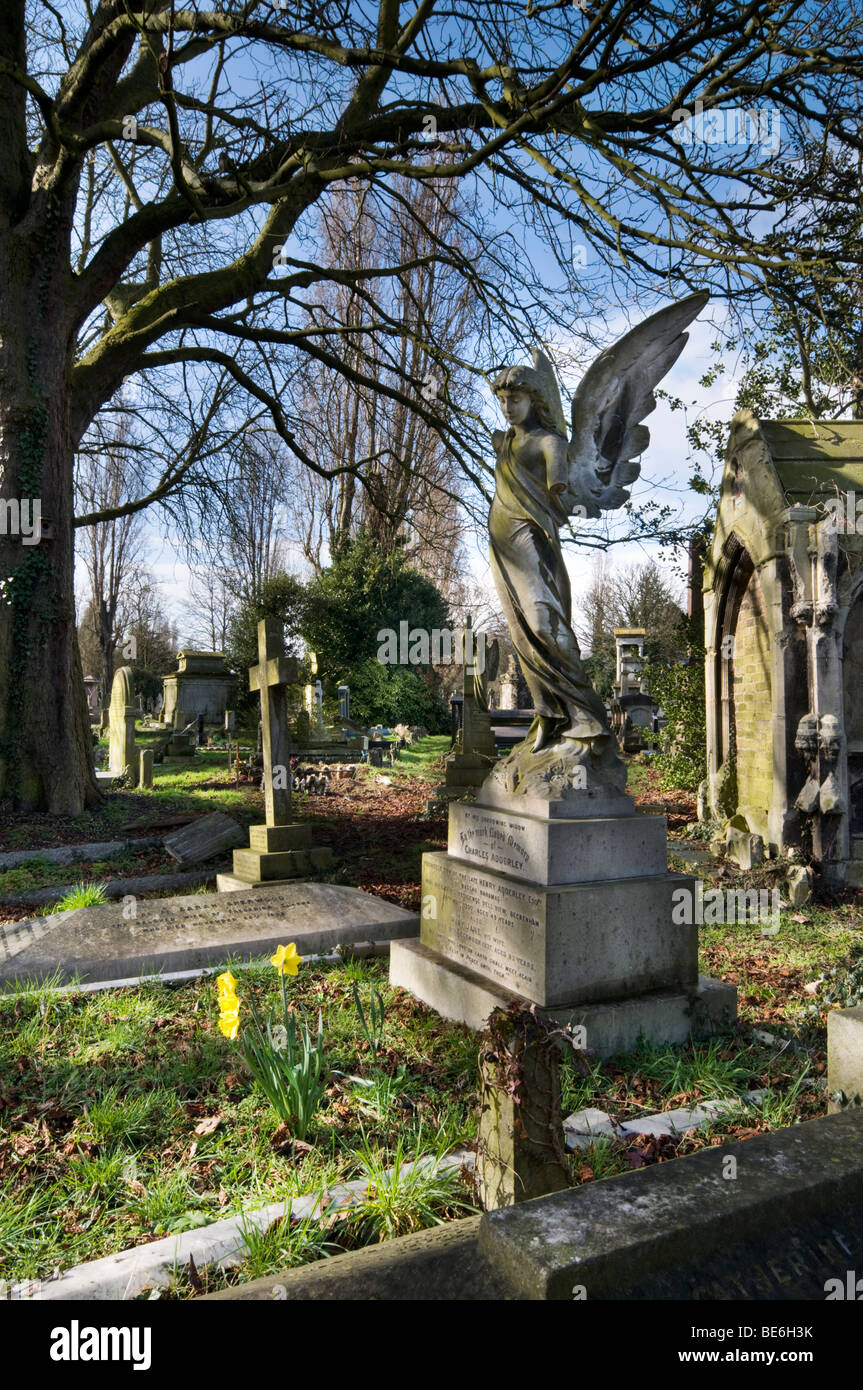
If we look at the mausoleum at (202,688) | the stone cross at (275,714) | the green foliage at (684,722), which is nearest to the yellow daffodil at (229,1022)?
the stone cross at (275,714)

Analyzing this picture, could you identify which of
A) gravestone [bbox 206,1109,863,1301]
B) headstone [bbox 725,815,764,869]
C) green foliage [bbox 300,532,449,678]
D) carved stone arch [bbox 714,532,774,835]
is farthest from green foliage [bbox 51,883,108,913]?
green foliage [bbox 300,532,449,678]

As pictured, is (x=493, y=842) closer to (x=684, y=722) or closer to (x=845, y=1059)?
(x=845, y=1059)

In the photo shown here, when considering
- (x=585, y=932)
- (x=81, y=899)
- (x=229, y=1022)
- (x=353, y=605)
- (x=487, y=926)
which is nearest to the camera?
(x=229, y=1022)

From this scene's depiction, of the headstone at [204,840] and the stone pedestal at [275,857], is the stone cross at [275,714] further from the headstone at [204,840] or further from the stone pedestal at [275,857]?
the headstone at [204,840]

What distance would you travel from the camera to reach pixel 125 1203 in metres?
2.67

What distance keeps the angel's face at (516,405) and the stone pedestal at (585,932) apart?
212cm

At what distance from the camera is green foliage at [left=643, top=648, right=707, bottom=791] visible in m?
11.7

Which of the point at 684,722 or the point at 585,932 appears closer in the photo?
the point at 585,932

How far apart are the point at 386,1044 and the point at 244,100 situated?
28.2 ft

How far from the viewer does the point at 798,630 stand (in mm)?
7531

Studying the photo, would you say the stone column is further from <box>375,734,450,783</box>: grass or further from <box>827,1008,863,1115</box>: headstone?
<box>375,734,450,783</box>: grass

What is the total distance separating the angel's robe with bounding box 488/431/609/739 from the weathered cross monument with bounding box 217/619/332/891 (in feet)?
10.6

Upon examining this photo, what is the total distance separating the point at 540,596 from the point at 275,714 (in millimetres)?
3866

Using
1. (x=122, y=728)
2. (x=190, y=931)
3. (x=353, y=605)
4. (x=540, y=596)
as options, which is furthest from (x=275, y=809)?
(x=353, y=605)
